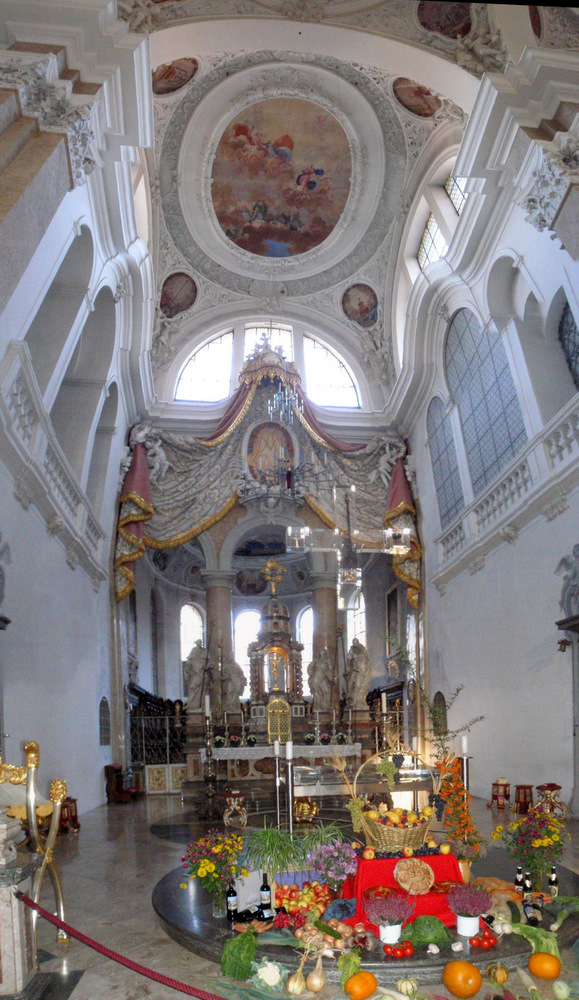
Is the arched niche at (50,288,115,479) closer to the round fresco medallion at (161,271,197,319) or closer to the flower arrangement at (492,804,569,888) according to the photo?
the round fresco medallion at (161,271,197,319)

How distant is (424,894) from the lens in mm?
5145

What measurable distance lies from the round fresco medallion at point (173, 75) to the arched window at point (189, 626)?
16404 mm

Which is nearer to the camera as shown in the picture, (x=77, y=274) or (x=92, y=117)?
(x=92, y=117)

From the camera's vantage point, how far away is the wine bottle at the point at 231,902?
539 cm

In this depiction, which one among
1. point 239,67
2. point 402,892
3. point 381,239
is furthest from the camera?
point 381,239

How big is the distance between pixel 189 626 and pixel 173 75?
17.4m

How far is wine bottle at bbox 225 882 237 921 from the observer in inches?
212

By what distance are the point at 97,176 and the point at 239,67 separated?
6.60 meters

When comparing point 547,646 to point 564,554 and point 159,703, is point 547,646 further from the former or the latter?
point 159,703

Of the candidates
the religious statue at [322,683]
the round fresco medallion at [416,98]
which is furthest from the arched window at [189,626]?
the round fresco medallion at [416,98]

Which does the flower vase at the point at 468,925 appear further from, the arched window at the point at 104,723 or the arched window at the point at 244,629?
the arched window at the point at 244,629

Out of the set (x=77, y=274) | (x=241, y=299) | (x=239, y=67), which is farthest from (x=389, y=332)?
(x=77, y=274)

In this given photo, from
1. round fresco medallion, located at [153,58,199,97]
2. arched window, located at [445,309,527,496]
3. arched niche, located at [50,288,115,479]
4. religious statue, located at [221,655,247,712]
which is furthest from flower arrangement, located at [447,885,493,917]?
round fresco medallion, located at [153,58,199,97]

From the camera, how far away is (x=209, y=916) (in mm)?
5551
